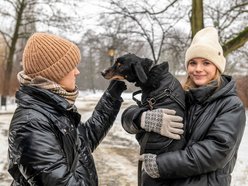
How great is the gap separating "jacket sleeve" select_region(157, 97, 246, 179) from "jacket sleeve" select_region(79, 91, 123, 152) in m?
0.57

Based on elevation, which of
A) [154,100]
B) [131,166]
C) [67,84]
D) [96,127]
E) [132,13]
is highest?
[132,13]

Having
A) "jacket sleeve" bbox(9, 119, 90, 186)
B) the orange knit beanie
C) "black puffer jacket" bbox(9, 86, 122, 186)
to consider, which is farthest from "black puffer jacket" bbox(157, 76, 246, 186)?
the orange knit beanie

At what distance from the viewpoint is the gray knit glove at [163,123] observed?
217 cm

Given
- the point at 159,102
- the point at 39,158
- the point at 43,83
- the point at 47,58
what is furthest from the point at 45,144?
the point at 159,102

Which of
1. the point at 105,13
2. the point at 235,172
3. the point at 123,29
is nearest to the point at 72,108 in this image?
the point at 235,172

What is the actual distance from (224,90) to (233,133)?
0.92 ft

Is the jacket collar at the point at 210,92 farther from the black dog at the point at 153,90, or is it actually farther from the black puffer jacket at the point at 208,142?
the black dog at the point at 153,90

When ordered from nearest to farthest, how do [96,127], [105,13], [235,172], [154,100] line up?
[154,100], [96,127], [235,172], [105,13]

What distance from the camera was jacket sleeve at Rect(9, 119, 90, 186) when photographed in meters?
1.61

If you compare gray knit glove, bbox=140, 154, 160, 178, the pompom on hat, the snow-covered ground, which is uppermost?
the pompom on hat

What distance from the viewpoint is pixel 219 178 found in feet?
7.09

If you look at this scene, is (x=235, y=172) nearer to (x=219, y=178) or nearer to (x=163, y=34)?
(x=219, y=178)

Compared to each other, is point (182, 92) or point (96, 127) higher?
point (182, 92)

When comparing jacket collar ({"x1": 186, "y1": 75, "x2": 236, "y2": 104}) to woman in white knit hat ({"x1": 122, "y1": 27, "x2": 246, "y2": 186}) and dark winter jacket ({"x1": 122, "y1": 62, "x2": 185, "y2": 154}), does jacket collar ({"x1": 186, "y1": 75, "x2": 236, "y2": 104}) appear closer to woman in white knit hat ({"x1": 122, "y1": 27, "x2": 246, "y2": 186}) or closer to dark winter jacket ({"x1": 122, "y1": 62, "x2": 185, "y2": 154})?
woman in white knit hat ({"x1": 122, "y1": 27, "x2": 246, "y2": 186})
